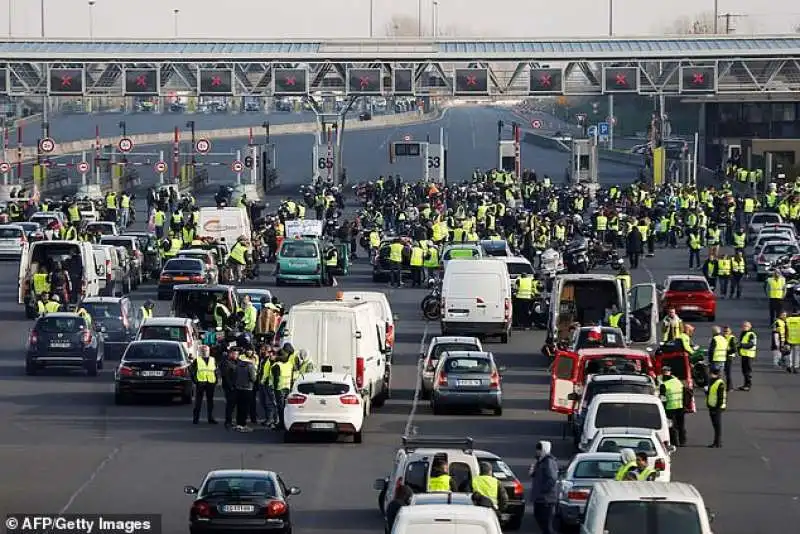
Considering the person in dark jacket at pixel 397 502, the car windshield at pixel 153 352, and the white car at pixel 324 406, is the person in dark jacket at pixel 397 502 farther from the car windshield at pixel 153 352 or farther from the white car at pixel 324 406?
the car windshield at pixel 153 352

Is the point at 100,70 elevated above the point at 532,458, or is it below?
above

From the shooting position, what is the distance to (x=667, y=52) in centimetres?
8944

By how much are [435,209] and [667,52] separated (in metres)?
15.8

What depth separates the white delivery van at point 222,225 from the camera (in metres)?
63.9

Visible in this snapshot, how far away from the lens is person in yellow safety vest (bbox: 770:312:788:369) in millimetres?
42938

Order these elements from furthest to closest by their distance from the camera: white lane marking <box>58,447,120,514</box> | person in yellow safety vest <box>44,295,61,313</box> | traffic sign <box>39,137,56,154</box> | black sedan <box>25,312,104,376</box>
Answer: traffic sign <box>39,137,56,154</box> < person in yellow safety vest <box>44,295,61,313</box> < black sedan <box>25,312,104,376</box> < white lane marking <box>58,447,120,514</box>

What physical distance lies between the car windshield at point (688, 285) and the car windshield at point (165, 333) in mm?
15864

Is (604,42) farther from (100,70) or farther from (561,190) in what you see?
(100,70)

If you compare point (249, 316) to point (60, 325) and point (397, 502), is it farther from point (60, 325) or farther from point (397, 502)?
point (397, 502)

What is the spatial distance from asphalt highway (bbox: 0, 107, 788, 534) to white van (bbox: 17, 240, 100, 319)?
6.30 meters

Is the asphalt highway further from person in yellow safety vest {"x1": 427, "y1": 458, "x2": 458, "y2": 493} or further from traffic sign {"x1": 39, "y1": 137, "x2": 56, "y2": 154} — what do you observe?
traffic sign {"x1": 39, "y1": 137, "x2": 56, "y2": 154}

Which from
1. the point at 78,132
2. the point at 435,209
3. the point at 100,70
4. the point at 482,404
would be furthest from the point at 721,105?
the point at 482,404

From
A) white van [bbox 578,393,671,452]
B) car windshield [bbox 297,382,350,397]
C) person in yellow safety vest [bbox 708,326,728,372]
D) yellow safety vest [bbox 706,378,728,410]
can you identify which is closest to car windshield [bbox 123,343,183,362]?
car windshield [bbox 297,382,350,397]

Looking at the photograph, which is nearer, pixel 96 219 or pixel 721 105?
pixel 96 219
